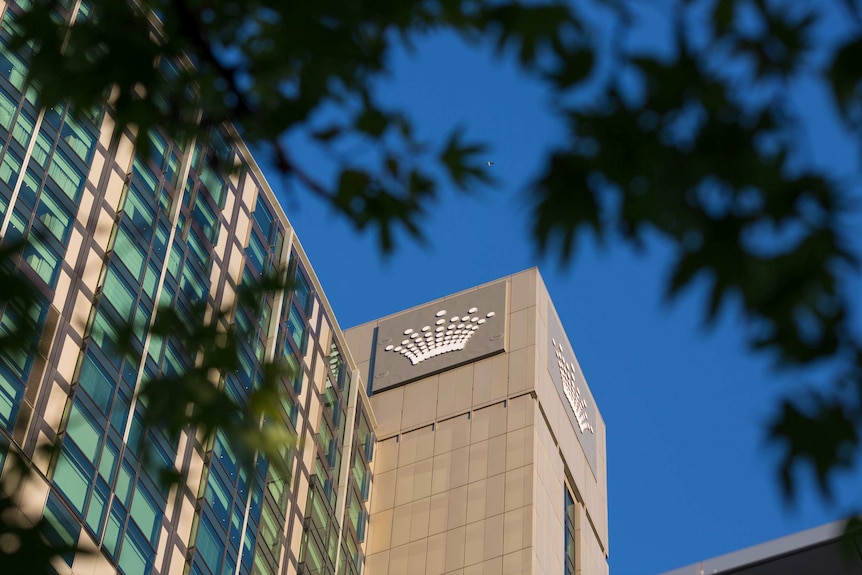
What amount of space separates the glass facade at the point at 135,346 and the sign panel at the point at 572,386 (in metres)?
15.7

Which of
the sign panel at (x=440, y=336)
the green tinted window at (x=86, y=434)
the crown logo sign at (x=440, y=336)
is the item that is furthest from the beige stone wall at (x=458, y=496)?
the green tinted window at (x=86, y=434)

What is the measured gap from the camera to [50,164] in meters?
A: 42.4

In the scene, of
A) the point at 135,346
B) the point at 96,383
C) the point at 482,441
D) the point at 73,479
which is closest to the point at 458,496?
the point at 482,441

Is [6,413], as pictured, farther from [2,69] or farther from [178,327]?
[178,327]

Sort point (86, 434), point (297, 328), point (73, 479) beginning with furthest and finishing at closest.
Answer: point (297, 328) → point (86, 434) → point (73, 479)

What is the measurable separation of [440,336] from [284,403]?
56.9ft

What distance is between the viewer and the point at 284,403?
54094 millimetres

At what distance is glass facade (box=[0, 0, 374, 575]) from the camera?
38.8 meters

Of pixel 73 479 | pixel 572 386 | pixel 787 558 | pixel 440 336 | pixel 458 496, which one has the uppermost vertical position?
pixel 440 336

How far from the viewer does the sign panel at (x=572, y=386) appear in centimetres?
7081

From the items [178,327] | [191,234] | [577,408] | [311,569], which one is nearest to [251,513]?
[311,569]

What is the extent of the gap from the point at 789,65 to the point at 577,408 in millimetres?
66396

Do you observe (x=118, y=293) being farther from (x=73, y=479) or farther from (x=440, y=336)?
(x=440, y=336)

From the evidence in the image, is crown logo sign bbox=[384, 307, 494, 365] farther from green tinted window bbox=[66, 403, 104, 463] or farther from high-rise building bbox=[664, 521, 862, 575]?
high-rise building bbox=[664, 521, 862, 575]
